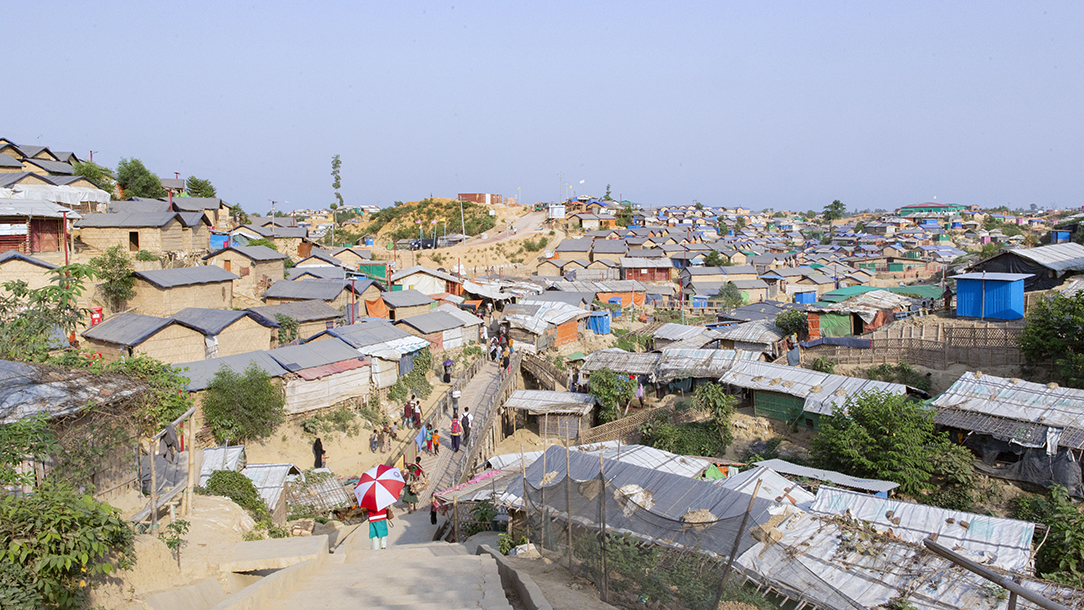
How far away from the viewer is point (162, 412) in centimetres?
822

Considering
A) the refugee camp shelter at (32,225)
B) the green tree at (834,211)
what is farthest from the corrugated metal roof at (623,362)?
the green tree at (834,211)

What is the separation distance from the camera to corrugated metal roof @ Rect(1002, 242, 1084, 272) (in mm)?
22969

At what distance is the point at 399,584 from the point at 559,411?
15.7 m

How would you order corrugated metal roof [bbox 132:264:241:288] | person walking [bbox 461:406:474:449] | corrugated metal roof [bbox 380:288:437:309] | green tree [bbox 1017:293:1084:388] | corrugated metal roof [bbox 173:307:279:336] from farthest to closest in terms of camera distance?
corrugated metal roof [bbox 380:288:437:309]
corrugated metal roof [bbox 132:264:241:288]
corrugated metal roof [bbox 173:307:279:336]
person walking [bbox 461:406:474:449]
green tree [bbox 1017:293:1084:388]

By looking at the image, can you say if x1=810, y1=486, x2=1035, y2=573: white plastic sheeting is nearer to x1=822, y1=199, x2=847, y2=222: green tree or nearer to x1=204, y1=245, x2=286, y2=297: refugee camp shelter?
x1=204, y1=245, x2=286, y2=297: refugee camp shelter

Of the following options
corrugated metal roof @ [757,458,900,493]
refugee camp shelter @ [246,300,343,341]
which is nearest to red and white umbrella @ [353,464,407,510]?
corrugated metal roof @ [757,458,900,493]

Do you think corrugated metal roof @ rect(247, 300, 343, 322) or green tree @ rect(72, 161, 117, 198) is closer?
corrugated metal roof @ rect(247, 300, 343, 322)

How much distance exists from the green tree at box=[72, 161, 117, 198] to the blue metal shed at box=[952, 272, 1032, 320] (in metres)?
36.1

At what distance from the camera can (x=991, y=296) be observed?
2083 centimetres

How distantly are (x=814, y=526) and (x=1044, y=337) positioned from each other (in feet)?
38.4

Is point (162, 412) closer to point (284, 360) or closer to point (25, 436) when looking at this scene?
point (25, 436)

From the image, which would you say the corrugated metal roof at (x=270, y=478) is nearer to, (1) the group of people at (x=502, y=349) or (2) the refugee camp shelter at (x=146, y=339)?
(2) the refugee camp shelter at (x=146, y=339)

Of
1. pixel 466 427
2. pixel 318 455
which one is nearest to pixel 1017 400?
pixel 466 427

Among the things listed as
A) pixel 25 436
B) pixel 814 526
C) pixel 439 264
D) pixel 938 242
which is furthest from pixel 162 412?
pixel 938 242
